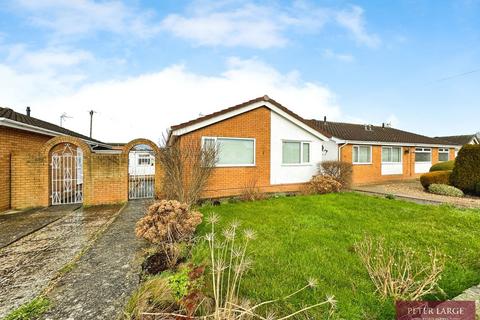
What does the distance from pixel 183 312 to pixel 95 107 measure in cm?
4636

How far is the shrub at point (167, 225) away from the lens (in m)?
5.02

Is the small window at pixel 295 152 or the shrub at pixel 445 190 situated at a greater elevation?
the small window at pixel 295 152

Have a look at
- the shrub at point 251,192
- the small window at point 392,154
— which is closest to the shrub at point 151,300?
the shrub at point 251,192

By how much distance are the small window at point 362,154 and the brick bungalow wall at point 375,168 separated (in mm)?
326

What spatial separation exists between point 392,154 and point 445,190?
24.7ft

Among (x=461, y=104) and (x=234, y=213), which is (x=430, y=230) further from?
(x=461, y=104)

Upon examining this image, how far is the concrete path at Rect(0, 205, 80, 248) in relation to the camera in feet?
19.9

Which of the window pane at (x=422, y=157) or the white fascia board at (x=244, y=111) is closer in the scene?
the white fascia board at (x=244, y=111)

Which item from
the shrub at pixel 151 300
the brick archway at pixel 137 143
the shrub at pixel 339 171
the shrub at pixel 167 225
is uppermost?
the brick archway at pixel 137 143

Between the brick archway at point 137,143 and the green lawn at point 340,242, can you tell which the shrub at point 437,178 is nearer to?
the green lawn at point 340,242

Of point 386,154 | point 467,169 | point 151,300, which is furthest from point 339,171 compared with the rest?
point 151,300

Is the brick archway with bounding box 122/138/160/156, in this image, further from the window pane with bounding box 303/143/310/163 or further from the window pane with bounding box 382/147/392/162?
the window pane with bounding box 382/147/392/162

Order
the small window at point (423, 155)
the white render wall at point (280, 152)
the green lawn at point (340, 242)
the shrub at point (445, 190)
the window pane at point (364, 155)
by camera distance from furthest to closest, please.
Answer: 1. the small window at point (423, 155)
2. the window pane at point (364, 155)
3. the white render wall at point (280, 152)
4. the shrub at point (445, 190)
5. the green lawn at point (340, 242)

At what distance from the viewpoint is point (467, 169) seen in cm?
1331
